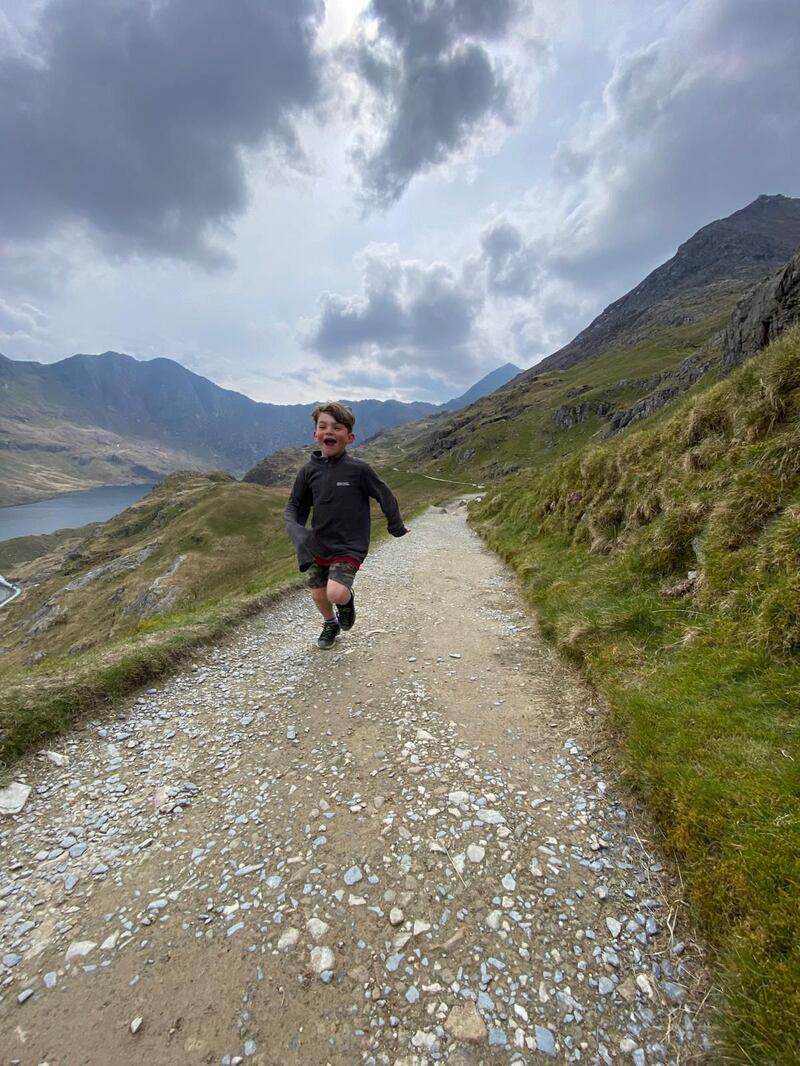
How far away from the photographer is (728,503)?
8.21 meters

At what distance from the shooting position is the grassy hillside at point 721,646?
322 cm

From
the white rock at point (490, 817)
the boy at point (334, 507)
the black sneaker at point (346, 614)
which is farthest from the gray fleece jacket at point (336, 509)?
the white rock at point (490, 817)

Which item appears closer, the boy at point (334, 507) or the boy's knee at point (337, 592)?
the boy's knee at point (337, 592)

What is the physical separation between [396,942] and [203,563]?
8322 cm

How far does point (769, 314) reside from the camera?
123 feet

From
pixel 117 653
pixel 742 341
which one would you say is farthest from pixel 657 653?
pixel 742 341

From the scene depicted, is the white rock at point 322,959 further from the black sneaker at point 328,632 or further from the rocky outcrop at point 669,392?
the rocky outcrop at point 669,392

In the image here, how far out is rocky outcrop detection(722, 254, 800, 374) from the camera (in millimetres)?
31438

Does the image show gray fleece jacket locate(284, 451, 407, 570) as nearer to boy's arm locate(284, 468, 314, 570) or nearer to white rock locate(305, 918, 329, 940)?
boy's arm locate(284, 468, 314, 570)

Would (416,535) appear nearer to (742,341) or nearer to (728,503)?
(728,503)

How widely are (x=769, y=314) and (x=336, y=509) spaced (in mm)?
46983

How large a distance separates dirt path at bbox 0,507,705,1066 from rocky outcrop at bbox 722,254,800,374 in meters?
32.7

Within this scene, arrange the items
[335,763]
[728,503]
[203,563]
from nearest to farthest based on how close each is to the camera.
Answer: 1. [335,763]
2. [728,503]
3. [203,563]

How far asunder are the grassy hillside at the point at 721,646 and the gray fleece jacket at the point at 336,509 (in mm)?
4507
